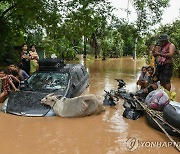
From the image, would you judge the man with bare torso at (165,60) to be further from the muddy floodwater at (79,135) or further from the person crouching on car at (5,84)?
the person crouching on car at (5,84)

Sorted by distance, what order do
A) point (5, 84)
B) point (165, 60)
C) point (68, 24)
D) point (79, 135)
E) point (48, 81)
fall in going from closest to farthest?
point (79, 135), point (165, 60), point (48, 81), point (5, 84), point (68, 24)

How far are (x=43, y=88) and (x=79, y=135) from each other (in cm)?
267

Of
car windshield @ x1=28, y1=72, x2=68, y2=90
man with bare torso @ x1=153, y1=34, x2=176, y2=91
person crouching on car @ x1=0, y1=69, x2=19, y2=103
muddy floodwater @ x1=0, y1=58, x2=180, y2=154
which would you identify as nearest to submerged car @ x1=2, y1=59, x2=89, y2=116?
car windshield @ x1=28, y1=72, x2=68, y2=90

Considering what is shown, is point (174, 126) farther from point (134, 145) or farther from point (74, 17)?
point (74, 17)

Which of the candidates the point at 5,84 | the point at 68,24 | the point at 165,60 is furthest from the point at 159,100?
the point at 68,24

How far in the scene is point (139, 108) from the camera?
24.4ft

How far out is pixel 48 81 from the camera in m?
8.48

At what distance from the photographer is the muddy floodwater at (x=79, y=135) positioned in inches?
206

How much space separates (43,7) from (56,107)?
10988mm

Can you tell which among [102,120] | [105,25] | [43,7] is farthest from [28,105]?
[105,25]

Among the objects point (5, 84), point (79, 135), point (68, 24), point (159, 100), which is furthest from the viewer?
point (68, 24)

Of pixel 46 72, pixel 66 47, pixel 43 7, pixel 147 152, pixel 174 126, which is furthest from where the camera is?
pixel 66 47

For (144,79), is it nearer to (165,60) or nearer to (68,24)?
(165,60)

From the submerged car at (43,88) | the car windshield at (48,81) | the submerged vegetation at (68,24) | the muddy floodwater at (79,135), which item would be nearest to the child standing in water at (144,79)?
the submerged car at (43,88)
